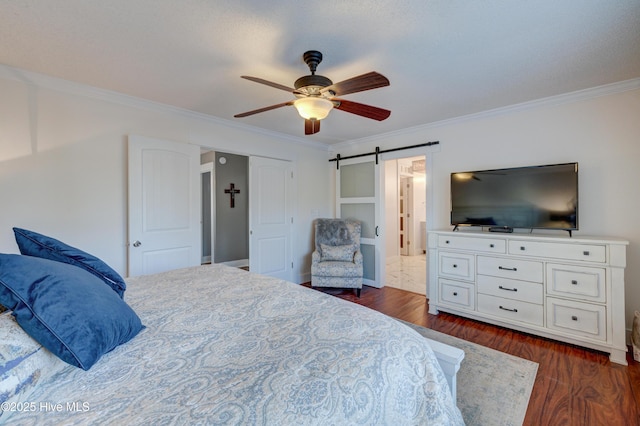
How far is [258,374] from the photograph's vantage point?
32.9 inches

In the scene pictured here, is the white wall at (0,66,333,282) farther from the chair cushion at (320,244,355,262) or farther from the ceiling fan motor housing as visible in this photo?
the chair cushion at (320,244,355,262)

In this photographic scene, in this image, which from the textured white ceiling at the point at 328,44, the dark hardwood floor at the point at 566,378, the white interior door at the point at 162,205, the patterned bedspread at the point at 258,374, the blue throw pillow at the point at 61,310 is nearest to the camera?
the patterned bedspread at the point at 258,374

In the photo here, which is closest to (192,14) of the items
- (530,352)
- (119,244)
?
(119,244)

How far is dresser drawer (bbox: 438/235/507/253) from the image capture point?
2824 mm

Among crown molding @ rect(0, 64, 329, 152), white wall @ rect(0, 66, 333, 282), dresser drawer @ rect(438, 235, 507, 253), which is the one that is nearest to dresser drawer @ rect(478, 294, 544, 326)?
dresser drawer @ rect(438, 235, 507, 253)

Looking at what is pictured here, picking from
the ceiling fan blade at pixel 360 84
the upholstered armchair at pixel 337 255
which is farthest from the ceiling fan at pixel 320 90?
the upholstered armchair at pixel 337 255

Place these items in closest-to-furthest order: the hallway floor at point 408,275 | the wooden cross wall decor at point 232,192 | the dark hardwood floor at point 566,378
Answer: the dark hardwood floor at point 566,378
the hallway floor at point 408,275
the wooden cross wall decor at point 232,192

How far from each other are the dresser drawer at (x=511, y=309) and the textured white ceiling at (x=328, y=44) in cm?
210

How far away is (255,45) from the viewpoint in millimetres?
1908

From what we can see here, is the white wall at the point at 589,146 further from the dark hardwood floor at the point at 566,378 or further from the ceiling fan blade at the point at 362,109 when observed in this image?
the ceiling fan blade at the point at 362,109

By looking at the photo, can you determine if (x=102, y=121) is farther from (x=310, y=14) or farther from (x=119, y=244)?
(x=310, y=14)

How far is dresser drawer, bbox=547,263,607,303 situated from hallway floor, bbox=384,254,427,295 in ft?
5.54

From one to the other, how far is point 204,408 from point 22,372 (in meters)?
0.50

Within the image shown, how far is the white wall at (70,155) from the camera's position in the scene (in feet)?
7.37
